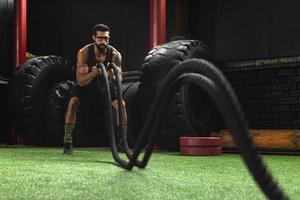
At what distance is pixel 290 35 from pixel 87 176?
3349mm

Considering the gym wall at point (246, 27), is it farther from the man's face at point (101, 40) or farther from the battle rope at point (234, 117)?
the battle rope at point (234, 117)

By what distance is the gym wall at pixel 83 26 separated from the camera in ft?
19.2

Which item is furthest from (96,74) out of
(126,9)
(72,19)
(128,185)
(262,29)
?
(72,19)

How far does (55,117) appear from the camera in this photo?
15.9 ft

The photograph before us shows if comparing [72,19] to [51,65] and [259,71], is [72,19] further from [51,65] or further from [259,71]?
[259,71]

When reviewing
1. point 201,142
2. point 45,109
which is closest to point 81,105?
point 45,109

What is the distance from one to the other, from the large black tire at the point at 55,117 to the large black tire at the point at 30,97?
0.08m

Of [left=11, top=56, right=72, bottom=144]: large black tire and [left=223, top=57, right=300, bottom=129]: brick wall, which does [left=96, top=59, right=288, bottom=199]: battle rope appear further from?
[left=11, top=56, right=72, bottom=144]: large black tire

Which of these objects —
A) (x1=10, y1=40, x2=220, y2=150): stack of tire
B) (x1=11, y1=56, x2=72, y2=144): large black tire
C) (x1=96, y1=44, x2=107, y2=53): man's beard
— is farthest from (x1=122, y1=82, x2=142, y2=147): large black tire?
(x1=96, y1=44, x2=107, y2=53): man's beard

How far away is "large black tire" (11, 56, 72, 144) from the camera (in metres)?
4.80

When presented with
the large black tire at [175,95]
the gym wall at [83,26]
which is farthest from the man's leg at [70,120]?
the gym wall at [83,26]

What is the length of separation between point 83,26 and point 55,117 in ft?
6.16

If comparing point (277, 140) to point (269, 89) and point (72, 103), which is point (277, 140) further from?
point (72, 103)

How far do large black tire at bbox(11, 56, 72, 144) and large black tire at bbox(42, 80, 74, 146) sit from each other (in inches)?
3.0
